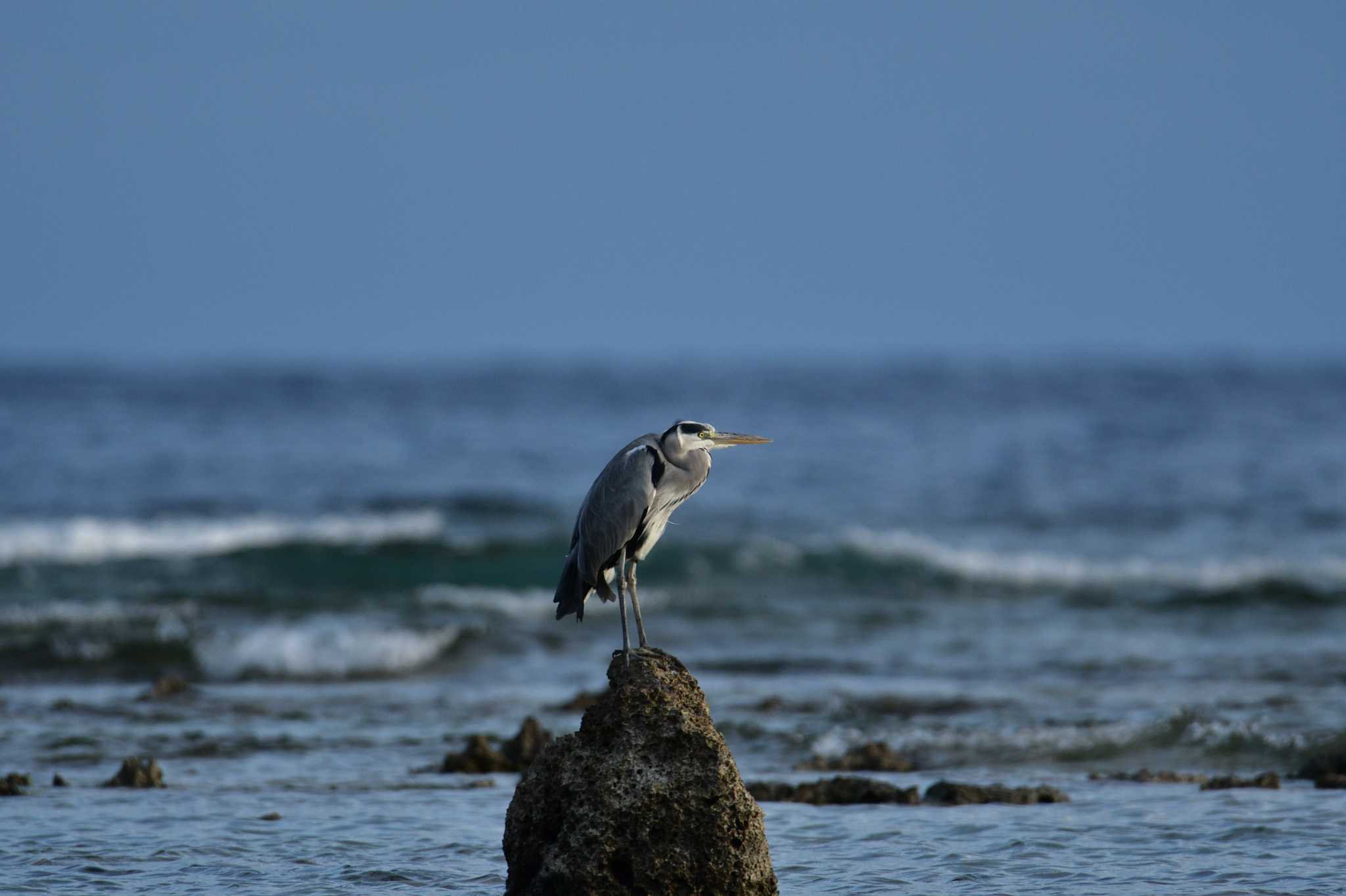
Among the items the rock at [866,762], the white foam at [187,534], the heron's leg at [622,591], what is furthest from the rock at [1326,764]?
the white foam at [187,534]

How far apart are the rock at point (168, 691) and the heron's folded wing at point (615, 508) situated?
6540mm

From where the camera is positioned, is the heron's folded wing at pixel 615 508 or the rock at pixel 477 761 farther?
the rock at pixel 477 761

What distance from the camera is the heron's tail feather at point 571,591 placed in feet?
19.0

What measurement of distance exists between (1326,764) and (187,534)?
51.9ft

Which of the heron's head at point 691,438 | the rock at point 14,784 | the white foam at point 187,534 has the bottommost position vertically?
the rock at point 14,784

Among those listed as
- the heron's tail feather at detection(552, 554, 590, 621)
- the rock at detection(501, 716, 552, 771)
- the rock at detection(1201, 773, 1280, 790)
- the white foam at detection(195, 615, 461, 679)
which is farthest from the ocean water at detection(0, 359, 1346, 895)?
the heron's tail feather at detection(552, 554, 590, 621)

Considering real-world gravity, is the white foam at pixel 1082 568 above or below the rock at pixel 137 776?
above

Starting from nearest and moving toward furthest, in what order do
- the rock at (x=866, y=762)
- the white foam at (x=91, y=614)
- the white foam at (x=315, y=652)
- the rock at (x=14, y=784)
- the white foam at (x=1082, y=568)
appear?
the rock at (x=14, y=784)
the rock at (x=866, y=762)
the white foam at (x=315, y=652)
the white foam at (x=91, y=614)
the white foam at (x=1082, y=568)

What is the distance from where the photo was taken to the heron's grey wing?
559cm

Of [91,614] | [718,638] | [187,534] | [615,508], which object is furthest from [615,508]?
[187,534]

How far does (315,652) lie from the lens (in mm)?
13180

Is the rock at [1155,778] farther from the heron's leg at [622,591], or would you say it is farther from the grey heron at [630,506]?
the heron's leg at [622,591]

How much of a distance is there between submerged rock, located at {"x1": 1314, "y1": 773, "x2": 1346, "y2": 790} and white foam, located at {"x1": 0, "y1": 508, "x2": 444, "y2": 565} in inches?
539

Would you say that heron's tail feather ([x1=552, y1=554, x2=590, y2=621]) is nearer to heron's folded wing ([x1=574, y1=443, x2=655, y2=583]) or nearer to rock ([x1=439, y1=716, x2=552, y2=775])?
heron's folded wing ([x1=574, y1=443, x2=655, y2=583])
